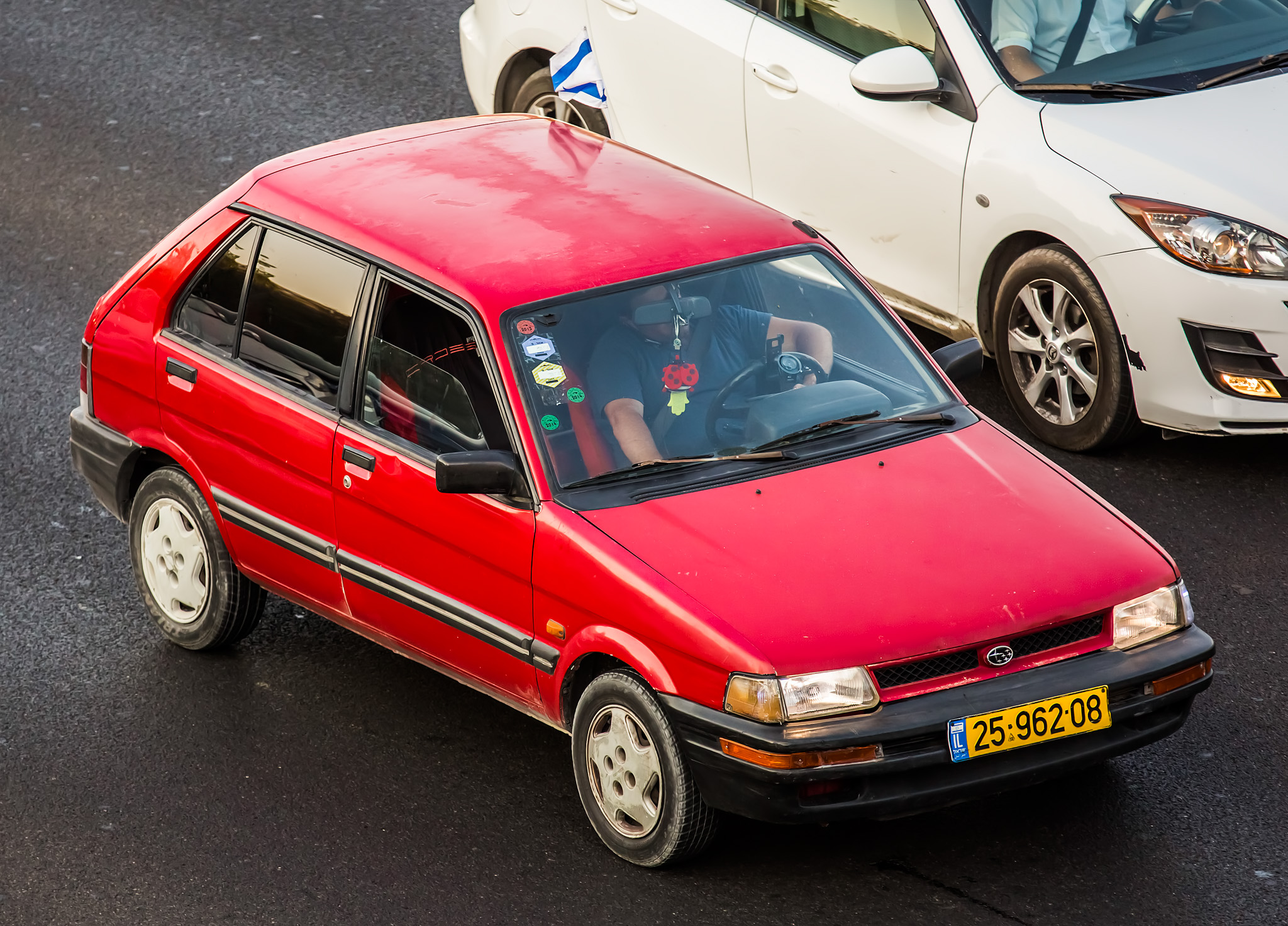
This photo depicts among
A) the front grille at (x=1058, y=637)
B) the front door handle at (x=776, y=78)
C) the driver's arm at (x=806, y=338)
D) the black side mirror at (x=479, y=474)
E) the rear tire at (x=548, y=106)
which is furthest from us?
the rear tire at (x=548, y=106)

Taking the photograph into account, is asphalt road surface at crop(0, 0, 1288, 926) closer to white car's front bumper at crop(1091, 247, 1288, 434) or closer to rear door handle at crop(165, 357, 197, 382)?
white car's front bumper at crop(1091, 247, 1288, 434)

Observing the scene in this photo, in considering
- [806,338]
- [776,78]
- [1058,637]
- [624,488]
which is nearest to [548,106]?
[776,78]

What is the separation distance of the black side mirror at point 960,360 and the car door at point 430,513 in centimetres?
157

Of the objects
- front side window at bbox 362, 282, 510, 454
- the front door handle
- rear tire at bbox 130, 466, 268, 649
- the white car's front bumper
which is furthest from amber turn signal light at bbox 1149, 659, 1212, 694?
the front door handle

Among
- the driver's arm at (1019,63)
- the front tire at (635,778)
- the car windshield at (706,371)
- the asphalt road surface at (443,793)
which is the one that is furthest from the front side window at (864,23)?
the front tire at (635,778)

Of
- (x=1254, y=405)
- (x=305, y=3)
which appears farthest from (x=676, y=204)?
(x=305, y=3)

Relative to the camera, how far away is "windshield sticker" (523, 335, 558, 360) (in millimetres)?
5492

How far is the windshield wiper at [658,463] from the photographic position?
17.5ft

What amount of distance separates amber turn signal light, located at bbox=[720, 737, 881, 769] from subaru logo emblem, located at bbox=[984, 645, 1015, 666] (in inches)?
16.0

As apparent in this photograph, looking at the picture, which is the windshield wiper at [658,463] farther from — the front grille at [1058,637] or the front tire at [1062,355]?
the front tire at [1062,355]

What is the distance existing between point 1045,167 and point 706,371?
8.67 ft

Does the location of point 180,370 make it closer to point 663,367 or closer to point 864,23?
point 663,367

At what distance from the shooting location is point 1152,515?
7.26 m

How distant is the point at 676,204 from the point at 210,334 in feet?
5.66
